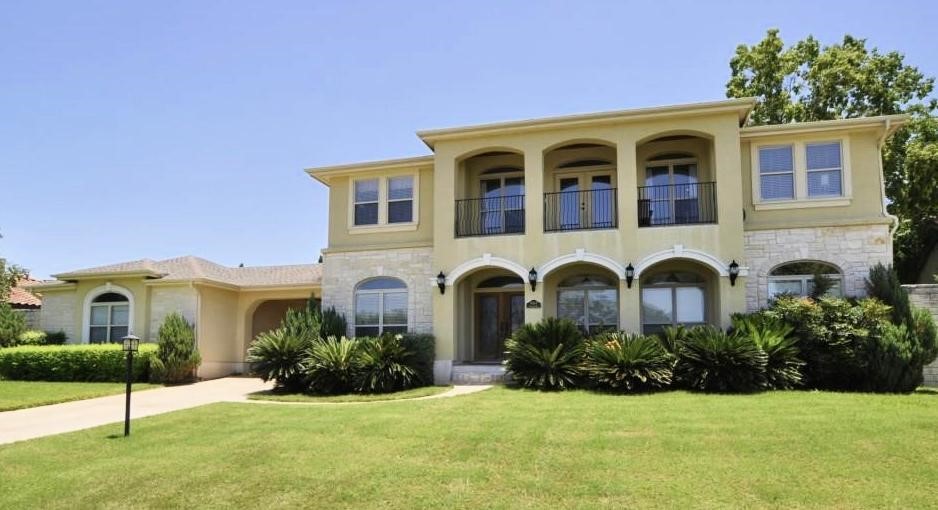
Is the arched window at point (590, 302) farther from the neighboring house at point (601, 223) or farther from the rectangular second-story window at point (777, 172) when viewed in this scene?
the rectangular second-story window at point (777, 172)

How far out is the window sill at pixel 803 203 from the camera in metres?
15.9

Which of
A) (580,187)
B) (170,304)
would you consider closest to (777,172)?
(580,187)

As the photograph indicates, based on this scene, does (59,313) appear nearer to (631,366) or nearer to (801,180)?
(631,366)

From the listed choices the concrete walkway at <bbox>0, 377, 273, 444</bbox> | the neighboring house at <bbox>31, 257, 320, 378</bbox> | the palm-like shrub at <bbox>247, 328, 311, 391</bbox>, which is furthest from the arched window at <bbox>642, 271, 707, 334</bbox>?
the concrete walkway at <bbox>0, 377, 273, 444</bbox>

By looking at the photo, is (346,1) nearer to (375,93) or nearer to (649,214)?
(375,93)

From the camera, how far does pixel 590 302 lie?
17891 millimetres

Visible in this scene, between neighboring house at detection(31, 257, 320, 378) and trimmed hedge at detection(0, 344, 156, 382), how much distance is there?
1.71 meters

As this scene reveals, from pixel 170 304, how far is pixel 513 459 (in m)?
16.6

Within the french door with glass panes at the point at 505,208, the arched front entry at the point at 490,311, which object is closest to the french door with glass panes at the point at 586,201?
the french door with glass panes at the point at 505,208

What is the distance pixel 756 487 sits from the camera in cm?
677

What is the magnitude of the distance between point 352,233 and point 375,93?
440cm

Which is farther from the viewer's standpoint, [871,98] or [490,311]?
[871,98]

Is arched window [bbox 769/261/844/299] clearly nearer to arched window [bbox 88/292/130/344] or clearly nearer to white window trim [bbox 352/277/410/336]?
white window trim [bbox 352/277/410/336]

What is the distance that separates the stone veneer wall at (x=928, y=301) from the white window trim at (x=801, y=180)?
8.35 feet
